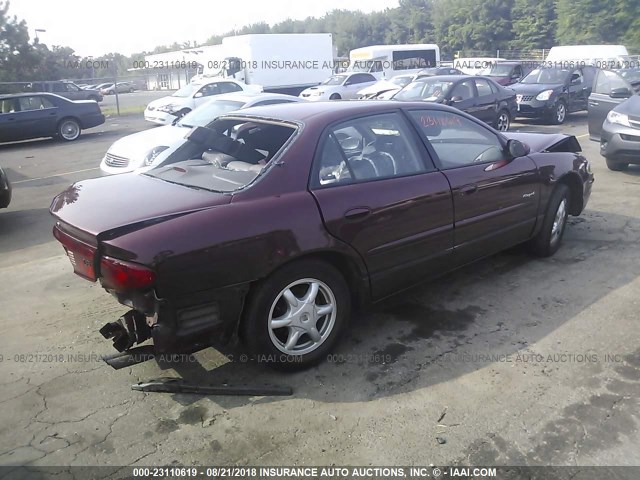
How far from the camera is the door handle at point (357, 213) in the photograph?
3.43 meters

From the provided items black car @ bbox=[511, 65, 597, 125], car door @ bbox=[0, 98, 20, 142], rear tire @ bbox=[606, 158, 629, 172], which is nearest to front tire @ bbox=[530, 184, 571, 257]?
rear tire @ bbox=[606, 158, 629, 172]

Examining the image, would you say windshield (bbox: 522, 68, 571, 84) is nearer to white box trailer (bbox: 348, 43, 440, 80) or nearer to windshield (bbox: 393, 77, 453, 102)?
windshield (bbox: 393, 77, 453, 102)

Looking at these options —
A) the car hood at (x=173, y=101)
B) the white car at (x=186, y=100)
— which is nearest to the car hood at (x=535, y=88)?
the white car at (x=186, y=100)

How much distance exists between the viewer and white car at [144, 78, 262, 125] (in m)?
17.1

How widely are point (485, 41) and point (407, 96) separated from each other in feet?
187

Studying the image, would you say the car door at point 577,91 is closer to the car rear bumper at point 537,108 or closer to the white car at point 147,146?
the car rear bumper at point 537,108

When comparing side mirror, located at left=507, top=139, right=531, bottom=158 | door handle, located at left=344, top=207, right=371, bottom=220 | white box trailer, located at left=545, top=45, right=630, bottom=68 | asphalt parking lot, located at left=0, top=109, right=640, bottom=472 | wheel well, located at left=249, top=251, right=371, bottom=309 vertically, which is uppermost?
white box trailer, located at left=545, top=45, right=630, bottom=68

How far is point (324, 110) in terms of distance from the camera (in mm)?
3824

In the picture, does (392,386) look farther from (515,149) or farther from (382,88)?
(382,88)

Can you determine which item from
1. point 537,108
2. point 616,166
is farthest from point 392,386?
point 537,108

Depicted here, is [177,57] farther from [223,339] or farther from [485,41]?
[223,339]

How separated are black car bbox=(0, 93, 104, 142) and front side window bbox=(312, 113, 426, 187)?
14.2 m

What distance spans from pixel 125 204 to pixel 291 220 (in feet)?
3.16

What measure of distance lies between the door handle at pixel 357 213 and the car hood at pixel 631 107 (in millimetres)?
6803
